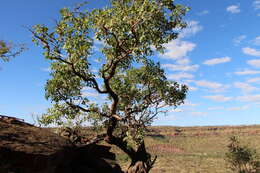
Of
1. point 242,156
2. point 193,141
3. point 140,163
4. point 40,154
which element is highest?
point 40,154

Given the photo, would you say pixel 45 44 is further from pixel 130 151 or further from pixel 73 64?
pixel 130 151

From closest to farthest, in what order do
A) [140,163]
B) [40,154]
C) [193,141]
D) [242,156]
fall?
1. [40,154]
2. [140,163]
3. [242,156]
4. [193,141]

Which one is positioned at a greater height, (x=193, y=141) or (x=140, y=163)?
(x=140, y=163)

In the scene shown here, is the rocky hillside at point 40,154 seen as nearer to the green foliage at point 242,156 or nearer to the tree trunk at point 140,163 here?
the tree trunk at point 140,163

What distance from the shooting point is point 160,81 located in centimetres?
2317

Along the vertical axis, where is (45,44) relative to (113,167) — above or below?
above

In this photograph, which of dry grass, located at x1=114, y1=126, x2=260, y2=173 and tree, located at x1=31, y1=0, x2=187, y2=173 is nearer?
tree, located at x1=31, y1=0, x2=187, y2=173

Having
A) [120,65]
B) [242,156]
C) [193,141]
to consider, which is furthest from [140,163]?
[193,141]

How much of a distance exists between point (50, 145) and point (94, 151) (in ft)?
22.2

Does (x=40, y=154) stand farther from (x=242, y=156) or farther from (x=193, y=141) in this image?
(x=193, y=141)

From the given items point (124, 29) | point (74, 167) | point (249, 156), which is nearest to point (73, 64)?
point (124, 29)

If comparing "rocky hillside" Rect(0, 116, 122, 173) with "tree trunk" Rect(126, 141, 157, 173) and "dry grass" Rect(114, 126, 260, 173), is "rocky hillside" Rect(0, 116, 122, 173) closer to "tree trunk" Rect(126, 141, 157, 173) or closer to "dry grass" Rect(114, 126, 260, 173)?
"tree trunk" Rect(126, 141, 157, 173)

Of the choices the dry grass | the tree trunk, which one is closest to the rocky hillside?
the tree trunk

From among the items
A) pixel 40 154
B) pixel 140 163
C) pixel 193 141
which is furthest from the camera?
pixel 193 141
